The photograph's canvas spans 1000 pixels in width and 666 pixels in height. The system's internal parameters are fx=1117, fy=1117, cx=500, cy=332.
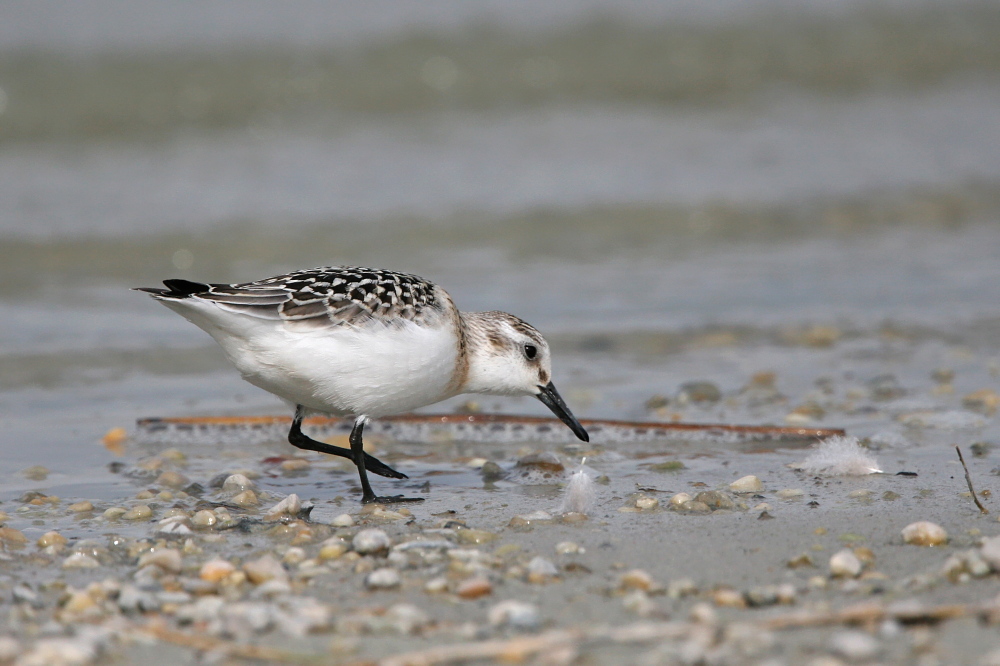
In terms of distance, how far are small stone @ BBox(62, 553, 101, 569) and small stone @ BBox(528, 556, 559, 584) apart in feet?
4.85

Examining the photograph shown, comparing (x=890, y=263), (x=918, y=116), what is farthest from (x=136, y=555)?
(x=918, y=116)

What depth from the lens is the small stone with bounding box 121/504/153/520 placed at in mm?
4394

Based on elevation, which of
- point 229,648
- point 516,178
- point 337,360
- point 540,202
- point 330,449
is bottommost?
point 229,648

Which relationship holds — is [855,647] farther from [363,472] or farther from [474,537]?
[363,472]

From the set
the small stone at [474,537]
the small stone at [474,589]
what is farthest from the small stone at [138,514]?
the small stone at [474,589]

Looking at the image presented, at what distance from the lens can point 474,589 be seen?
3.39 meters

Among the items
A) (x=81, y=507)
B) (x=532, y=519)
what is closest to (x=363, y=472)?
(x=532, y=519)

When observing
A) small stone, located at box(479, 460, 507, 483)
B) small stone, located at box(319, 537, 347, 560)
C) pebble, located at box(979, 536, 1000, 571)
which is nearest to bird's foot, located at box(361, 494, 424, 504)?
small stone, located at box(479, 460, 507, 483)

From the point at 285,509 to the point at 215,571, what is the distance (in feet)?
2.75

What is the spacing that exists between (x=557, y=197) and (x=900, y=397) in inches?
237

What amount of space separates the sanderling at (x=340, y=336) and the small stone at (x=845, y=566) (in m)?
1.91

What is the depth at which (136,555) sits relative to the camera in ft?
12.8

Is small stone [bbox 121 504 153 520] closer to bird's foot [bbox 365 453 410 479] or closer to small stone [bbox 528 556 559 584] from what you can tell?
bird's foot [bbox 365 453 410 479]

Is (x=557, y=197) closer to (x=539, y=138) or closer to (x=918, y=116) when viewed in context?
(x=539, y=138)
